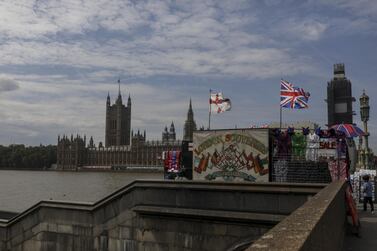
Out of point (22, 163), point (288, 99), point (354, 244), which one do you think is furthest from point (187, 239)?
point (22, 163)

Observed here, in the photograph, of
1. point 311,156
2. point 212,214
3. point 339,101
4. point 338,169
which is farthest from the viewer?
point 339,101

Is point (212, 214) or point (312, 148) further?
point (312, 148)

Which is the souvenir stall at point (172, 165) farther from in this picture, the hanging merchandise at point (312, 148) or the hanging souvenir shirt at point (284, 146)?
the hanging merchandise at point (312, 148)

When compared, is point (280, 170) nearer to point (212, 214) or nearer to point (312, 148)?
point (312, 148)

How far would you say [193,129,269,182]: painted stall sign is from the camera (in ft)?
64.7

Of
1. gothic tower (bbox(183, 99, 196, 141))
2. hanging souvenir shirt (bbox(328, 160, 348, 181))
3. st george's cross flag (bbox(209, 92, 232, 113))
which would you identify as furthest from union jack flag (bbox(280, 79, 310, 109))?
gothic tower (bbox(183, 99, 196, 141))

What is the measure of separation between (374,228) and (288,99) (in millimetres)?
14220

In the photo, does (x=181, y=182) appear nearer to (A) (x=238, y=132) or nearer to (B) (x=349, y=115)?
(A) (x=238, y=132)

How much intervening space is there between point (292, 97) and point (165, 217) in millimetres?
14780

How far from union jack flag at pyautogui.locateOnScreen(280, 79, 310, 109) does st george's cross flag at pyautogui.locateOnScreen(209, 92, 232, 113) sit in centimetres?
459

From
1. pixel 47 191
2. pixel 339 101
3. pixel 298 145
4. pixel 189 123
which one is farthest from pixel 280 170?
pixel 189 123

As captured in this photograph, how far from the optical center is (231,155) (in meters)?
20.6

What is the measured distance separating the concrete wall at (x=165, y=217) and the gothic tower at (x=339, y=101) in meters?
21.9

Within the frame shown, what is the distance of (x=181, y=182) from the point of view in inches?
544
